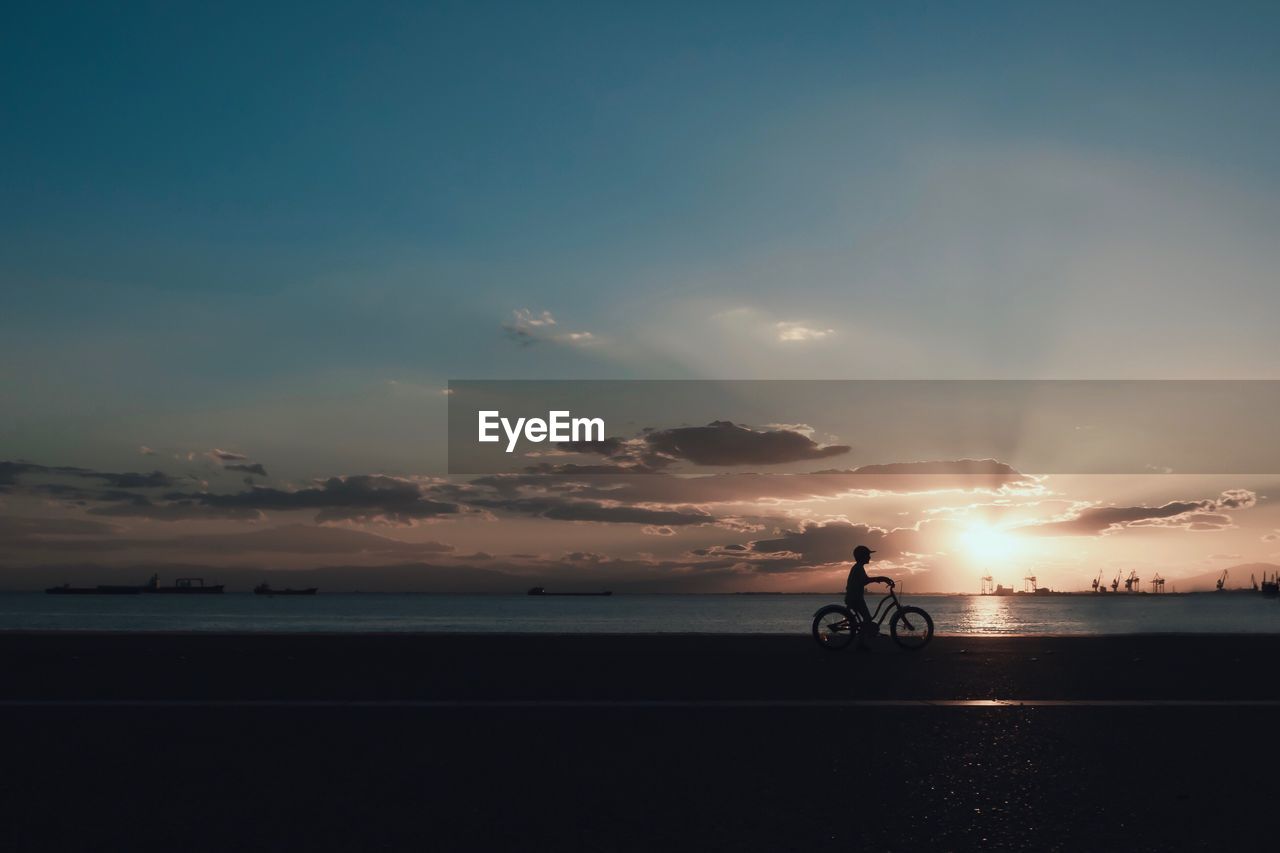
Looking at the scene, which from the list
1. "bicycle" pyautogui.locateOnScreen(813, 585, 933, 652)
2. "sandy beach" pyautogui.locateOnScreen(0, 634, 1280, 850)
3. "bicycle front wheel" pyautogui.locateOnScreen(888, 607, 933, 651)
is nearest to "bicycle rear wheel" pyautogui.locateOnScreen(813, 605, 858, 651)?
"bicycle" pyautogui.locateOnScreen(813, 585, 933, 652)

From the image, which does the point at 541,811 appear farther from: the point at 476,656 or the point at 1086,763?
the point at 476,656

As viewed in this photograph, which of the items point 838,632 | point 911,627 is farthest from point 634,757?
point 911,627

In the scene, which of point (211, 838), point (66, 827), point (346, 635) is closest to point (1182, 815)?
point (211, 838)

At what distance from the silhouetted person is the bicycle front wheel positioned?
808 mm

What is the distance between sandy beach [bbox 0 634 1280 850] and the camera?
21.0 ft

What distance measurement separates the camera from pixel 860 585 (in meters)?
21.5

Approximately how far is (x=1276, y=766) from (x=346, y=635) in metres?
20.7

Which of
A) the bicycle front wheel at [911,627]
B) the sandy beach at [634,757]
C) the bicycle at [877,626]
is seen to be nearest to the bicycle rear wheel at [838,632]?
the bicycle at [877,626]

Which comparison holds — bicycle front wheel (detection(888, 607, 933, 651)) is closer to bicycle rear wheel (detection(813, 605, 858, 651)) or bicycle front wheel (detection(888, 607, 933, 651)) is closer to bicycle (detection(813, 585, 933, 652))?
bicycle (detection(813, 585, 933, 652))

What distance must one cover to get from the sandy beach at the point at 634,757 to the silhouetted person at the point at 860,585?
4.90 metres

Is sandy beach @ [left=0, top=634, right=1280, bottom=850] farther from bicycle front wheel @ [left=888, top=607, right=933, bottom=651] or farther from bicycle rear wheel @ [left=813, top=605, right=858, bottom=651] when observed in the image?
bicycle front wheel @ [left=888, top=607, right=933, bottom=651]

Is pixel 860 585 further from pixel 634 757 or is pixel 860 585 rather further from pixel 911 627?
pixel 634 757

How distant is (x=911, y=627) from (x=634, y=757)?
1487 cm

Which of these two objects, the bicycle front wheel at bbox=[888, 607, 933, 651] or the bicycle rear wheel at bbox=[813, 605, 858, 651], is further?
the bicycle front wheel at bbox=[888, 607, 933, 651]
